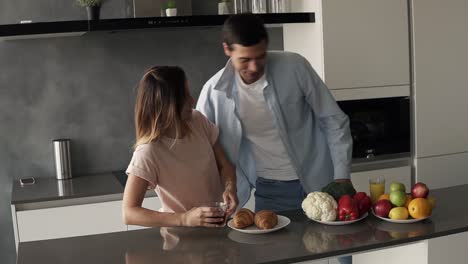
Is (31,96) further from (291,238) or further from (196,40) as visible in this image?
(291,238)

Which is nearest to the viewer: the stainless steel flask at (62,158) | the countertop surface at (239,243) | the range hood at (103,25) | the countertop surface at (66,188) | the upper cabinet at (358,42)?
the countertop surface at (239,243)

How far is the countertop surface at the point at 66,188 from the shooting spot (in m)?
3.22

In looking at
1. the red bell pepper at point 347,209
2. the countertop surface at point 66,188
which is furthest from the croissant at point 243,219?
the countertop surface at point 66,188

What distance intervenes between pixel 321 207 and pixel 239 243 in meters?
0.31

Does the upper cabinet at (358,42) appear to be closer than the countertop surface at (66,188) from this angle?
No

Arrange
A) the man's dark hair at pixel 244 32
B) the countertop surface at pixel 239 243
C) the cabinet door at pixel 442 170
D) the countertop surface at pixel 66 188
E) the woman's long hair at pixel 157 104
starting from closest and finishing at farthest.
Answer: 1. the countertop surface at pixel 239 243
2. the woman's long hair at pixel 157 104
3. the man's dark hair at pixel 244 32
4. the countertop surface at pixel 66 188
5. the cabinet door at pixel 442 170

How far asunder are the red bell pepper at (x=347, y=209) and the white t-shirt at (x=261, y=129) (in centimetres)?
56

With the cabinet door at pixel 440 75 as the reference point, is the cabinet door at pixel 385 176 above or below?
below

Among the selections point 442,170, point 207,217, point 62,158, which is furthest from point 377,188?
point 62,158

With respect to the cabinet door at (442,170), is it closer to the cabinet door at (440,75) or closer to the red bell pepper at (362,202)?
the cabinet door at (440,75)

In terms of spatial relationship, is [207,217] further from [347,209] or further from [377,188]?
[377,188]

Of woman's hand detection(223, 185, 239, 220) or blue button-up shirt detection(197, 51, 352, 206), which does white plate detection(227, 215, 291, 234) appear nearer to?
woman's hand detection(223, 185, 239, 220)

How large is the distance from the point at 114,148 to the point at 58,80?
51 centimetres

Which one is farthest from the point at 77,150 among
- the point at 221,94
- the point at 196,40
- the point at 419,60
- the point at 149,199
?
the point at 419,60
